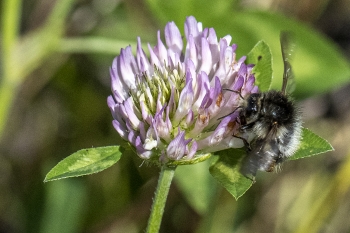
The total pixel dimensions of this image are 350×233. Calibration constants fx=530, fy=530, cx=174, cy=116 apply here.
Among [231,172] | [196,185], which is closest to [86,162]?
[231,172]

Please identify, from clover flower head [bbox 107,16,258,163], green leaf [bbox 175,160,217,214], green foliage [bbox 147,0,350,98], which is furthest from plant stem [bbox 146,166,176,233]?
green foliage [bbox 147,0,350,98]

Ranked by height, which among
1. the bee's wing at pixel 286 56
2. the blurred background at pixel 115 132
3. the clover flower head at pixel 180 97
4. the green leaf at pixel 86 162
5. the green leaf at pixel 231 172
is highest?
the bee's wing at pixel 286 56

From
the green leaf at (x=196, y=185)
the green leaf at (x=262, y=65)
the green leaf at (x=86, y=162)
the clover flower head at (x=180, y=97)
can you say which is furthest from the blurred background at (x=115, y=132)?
the green leaf at (x=86, y=162)

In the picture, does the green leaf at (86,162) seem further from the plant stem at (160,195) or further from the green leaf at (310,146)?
the green leaf at (310,146)

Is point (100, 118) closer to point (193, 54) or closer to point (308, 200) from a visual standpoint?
point (308, 200)

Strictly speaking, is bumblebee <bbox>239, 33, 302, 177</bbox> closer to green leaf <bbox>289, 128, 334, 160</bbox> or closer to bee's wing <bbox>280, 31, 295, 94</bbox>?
green leaf <bbox>289, 128, 334, 160</bbox>

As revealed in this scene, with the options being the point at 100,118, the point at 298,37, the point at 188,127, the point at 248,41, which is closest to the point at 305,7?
the point at 298,37

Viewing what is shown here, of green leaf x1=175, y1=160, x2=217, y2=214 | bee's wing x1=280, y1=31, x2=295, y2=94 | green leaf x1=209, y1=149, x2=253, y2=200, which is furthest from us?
green leaf x1=175, y1=160, x2=217, y2=214

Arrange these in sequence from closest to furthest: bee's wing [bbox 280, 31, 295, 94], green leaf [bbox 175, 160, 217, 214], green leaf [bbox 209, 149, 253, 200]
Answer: green leaf [bbox 209, 149, 253, 200] → bee's wing [bbox 280, 31, 295, 94] → green leaf [bbox 175, 160, 217, 214]

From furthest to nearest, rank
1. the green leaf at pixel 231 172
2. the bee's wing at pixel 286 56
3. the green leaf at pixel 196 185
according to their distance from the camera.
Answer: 1. the green leaf at pixel 196 185
2. the bee's wing at pixel 286 56
3. the green leaf at pixel 231 172
